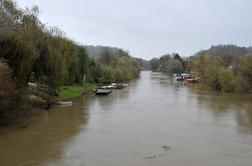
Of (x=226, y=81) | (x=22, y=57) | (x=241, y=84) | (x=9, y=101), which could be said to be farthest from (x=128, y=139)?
(x=226, y=81)

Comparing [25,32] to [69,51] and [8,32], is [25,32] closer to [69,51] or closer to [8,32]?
[8,32]

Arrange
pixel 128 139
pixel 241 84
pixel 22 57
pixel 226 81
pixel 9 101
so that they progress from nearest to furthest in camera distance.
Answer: pixel 128 139
pixel 9 101
pixel 22 57
pixel 241 84
pixel 226 81

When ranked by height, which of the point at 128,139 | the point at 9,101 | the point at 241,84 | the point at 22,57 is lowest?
the point at 128,139

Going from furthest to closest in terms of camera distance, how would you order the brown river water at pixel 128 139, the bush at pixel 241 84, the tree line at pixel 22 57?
1. the bush at pixel 241 84
2. the tree line at pixel 22 57
3. the brown river water at pixel 128 139

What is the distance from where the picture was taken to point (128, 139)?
2231 centimetres


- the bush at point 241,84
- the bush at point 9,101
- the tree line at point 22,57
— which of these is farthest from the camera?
the bush at point 241,84

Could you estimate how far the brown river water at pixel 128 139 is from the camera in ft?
58.1

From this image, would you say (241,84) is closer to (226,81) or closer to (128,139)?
(226,81)

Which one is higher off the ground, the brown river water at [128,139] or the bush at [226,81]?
the bush at [226,81]

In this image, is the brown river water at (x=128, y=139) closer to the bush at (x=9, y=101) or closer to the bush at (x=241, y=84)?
the bush at (x=9, y=101)

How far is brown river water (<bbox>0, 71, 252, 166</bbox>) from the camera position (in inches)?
697

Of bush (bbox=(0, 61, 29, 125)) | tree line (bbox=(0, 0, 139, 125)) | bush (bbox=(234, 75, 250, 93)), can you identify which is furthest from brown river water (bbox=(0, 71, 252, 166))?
bush (bbox=(234, 75, 250, 93))

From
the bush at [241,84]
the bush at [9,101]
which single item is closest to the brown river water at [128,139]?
the bush at [9,101]

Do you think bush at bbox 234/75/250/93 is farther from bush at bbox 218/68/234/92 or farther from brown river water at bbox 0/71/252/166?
brown river water at bbox 0/71/252/166
